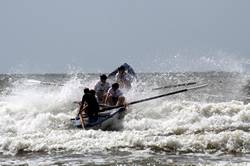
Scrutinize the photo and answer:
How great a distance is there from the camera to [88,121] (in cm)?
1520

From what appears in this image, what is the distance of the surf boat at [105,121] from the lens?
1492 cm

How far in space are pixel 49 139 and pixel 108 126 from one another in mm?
2898

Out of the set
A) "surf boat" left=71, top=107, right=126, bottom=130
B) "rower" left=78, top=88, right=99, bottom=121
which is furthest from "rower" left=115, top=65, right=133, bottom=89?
"rower" left=78, top=88, right=99, bottom=121

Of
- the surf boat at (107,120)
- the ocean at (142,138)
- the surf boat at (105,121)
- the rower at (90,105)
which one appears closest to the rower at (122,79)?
the ocean at (142,138)

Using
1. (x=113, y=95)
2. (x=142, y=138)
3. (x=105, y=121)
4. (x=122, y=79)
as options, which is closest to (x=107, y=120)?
(x=105, y=121)

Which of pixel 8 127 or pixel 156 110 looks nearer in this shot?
pixel 8 127

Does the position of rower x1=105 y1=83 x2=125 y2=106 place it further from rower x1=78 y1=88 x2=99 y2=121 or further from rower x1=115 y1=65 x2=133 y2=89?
rower x1=115 y1=65 x2=133 y2=89

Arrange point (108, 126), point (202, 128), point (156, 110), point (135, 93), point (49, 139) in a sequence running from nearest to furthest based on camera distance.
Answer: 1. point (49, 139)
2. point (202, 128)
3. point (108, 126)
4. point (156, 110)
5. point (135, 93)

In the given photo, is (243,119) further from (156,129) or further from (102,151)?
(102,151)

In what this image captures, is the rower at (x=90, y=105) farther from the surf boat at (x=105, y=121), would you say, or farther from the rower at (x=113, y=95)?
the rower at (x=113, y=95)

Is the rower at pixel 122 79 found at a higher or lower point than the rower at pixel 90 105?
higher

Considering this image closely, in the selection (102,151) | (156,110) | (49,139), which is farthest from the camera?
(156,110)

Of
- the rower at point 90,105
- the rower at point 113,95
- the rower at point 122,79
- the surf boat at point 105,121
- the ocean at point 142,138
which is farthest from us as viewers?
the rower at point 122,79

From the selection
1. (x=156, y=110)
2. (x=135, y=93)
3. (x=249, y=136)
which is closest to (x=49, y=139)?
(x=249, y=136)
